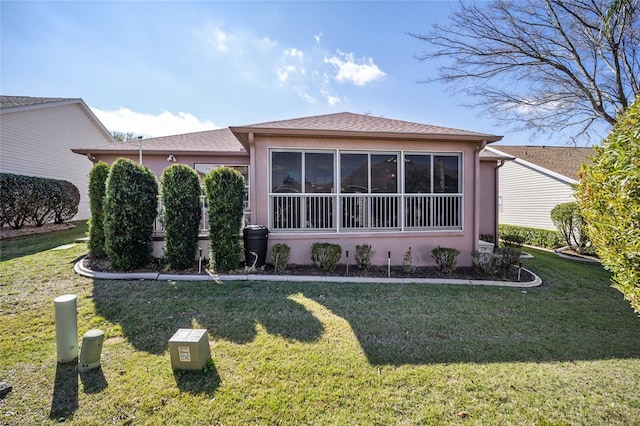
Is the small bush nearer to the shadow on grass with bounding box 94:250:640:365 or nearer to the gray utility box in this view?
the shadow on grass with bounding box 94:250:640:365

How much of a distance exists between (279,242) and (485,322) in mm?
4679

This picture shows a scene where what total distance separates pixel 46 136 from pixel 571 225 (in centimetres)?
2427

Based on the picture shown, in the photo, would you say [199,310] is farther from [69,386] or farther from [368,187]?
[368,187]

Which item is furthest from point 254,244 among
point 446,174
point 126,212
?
point 446,174

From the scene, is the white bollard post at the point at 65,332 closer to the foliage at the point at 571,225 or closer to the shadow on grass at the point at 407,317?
the shadow on grass at the point at 407,317

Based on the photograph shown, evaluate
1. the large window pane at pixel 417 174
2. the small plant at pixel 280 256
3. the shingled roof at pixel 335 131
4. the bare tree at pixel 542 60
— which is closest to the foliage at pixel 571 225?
the bare tree at pixel 542 60

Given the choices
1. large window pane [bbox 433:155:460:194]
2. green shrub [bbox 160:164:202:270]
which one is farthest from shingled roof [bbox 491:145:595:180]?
green shrub [bbox 160:164:202:270]

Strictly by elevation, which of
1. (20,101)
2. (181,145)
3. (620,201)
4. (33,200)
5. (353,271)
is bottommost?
(353,271)

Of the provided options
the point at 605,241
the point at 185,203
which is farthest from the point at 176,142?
the point at 605,241

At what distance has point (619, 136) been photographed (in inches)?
116

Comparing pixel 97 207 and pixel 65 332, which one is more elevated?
pixel 97 207

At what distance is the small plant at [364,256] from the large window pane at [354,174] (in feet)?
5.59

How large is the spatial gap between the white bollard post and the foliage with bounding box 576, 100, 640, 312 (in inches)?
237

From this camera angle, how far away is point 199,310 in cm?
443
